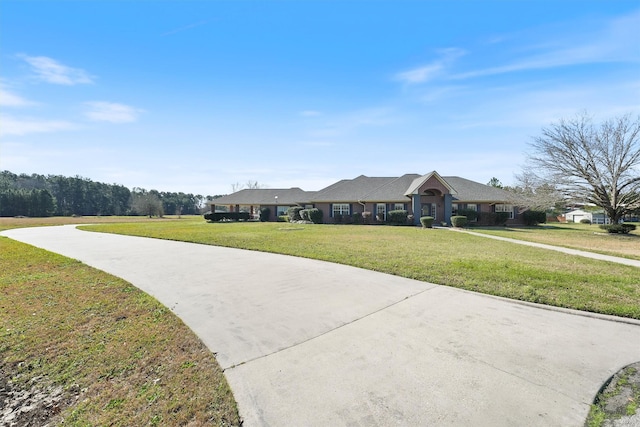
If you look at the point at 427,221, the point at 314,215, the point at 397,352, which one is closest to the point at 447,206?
the point at 427,221

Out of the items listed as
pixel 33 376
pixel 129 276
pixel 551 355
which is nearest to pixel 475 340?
pixel 551 355

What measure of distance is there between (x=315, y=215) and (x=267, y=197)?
1466 centimetres

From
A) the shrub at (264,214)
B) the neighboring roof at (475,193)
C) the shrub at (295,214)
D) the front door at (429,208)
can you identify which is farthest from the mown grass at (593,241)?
the shrub at (264,214)

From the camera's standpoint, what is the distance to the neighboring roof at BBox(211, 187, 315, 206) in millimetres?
42356

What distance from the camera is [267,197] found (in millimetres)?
44406

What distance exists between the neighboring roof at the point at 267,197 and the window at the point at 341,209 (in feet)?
30.5

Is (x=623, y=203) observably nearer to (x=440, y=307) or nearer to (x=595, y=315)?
(x=595, y=315)

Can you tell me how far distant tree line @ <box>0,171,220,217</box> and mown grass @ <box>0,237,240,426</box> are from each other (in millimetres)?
70923

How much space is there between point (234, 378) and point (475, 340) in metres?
3.21

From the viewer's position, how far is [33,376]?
3.67 meters

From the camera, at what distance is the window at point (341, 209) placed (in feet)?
108

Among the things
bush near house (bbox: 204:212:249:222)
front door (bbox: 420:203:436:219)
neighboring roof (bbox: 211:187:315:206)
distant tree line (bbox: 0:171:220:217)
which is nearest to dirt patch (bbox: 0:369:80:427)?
front door (bbox: 420:203:436:219)

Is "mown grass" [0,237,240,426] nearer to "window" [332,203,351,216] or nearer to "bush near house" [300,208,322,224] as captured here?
"bush near house" [300,208,322,224]

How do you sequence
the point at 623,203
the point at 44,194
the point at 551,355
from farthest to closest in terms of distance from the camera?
the point at 44,194 → the point at 623,203 → the point at 551,355
